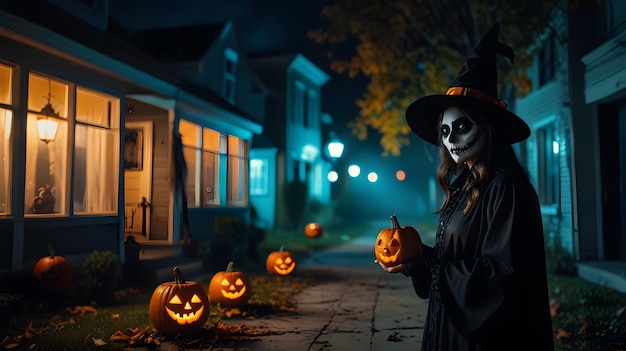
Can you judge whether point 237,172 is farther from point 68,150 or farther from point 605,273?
point 605,273

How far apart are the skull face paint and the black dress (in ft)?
0.56

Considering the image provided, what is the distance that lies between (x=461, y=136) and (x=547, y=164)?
1221 cm

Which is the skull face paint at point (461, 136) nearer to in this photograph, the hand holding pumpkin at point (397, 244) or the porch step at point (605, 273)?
the hand holding pumpkin at point (397, 244)

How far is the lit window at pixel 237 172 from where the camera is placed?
51.9 feet

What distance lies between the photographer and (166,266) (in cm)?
889

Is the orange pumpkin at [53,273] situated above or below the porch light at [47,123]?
below

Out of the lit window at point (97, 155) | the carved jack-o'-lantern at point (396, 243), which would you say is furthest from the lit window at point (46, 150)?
the carved jack-o'-lantern at point (396, 243)

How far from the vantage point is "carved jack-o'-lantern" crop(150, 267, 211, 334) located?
19.4ft

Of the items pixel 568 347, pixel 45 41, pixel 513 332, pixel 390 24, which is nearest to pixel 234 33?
pixel 390 24

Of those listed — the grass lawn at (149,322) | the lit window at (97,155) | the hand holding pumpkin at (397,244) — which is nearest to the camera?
the hand holding pumpkin at (397,244)

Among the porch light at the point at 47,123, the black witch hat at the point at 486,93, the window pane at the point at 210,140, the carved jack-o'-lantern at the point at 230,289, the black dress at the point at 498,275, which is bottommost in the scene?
the carved jack-o'-lantern at the point at 230,289

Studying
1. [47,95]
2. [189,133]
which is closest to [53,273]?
[47,95]

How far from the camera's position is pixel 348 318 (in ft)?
23.9

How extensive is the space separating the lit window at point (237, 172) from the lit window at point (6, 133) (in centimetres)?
782
